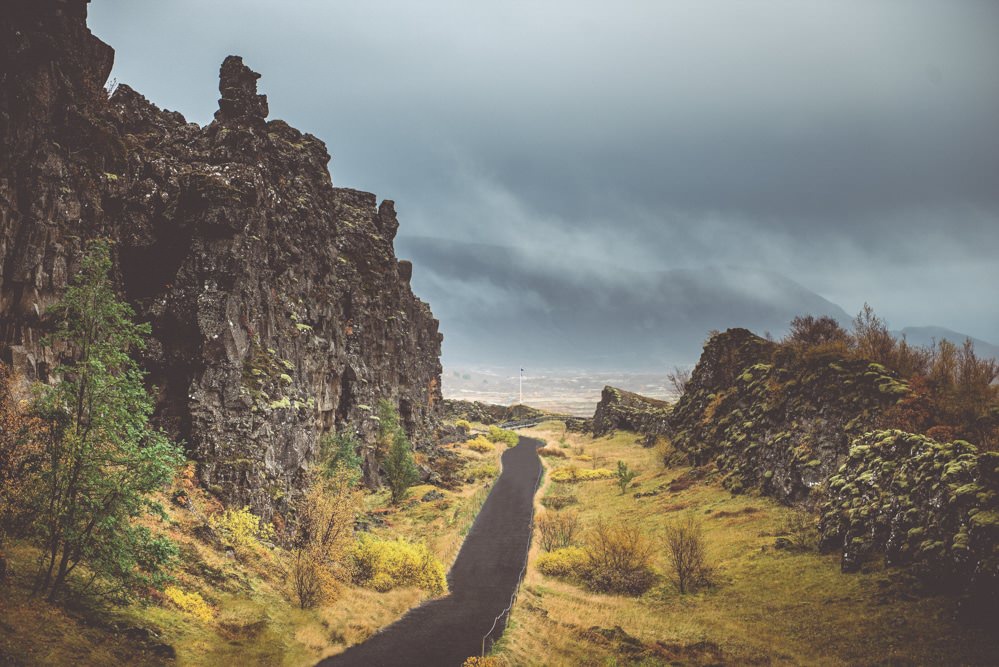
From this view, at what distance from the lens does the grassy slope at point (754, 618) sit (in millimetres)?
16645

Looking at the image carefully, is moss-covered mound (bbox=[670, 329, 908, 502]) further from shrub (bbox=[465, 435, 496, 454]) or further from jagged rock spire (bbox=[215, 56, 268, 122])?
jagged rock spire (bbox=[215, 56, 268, 122])

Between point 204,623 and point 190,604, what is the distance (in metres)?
1.16

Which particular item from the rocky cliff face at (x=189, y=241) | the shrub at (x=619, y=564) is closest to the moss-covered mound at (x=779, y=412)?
the shrub at (x=619, y=564)

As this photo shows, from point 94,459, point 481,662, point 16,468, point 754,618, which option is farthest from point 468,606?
point 16,468

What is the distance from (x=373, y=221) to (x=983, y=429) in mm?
70987

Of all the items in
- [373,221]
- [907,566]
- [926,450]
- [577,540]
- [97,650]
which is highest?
[373,221]

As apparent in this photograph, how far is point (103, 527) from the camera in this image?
49.2 feet

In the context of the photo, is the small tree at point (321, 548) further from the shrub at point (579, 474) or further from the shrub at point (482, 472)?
the shrub at point (579, 474)

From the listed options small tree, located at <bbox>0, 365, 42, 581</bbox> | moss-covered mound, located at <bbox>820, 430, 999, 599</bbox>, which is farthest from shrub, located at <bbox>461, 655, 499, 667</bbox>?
moss-covered mound, located at <bbox>820, 430, 999, 599</bbox>

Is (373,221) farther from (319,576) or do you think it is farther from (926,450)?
(926,450)

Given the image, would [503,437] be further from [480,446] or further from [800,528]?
[800,528]

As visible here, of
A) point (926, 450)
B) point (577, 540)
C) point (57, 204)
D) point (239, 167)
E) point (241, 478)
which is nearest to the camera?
point (926, 450)

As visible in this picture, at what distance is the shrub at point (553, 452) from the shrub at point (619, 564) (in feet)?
176

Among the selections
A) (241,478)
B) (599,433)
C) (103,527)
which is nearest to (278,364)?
(241,478)
